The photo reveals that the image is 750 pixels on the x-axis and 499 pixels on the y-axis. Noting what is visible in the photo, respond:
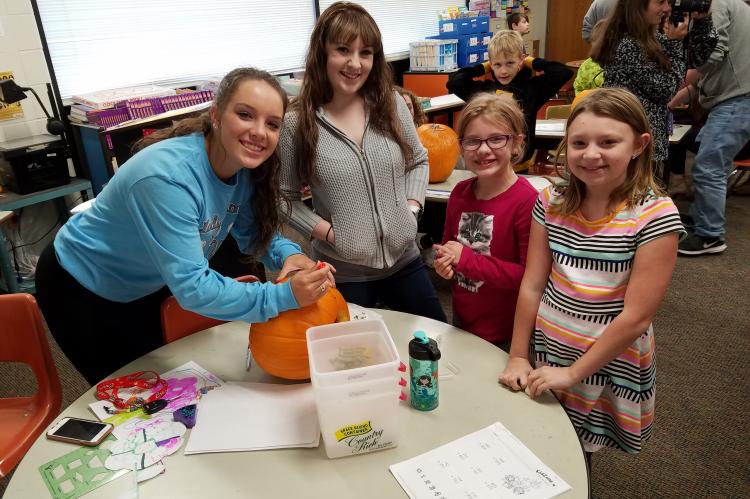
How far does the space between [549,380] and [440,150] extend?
73.8 inches

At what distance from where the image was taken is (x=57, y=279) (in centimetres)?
148

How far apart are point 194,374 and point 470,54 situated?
5.31 meters

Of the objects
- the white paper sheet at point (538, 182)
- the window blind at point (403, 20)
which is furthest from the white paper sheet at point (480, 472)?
the window blind at point (403, 20)

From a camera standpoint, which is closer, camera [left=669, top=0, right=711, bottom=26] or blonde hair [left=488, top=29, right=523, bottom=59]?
camera [left=669, top=0, right=711, bottom=26]

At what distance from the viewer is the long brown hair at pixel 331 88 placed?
1.59 metres

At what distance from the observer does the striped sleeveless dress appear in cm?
122

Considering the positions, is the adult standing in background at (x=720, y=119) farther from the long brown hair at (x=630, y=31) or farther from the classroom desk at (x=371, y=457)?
the classroom desk at (x=371, y=457)

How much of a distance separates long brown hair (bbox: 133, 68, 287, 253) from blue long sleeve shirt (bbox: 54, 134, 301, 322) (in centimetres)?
4

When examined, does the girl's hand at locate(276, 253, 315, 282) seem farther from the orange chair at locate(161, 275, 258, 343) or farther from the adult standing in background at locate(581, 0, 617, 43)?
the adult standing in background at locate(581, 0, 617, 43)

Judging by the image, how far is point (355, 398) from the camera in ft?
3.26

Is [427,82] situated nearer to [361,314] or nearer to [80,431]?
[361,314]

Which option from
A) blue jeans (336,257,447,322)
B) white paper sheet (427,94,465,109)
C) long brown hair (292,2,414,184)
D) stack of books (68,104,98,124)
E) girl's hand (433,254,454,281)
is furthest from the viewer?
white paper sheet (427,94,465,109)

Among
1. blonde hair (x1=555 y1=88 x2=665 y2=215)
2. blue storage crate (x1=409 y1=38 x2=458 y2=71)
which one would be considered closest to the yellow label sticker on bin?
blonde hair (x1=555 y1=88 x2=665 y2=215)

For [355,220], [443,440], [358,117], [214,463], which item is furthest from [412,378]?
[358,117]
